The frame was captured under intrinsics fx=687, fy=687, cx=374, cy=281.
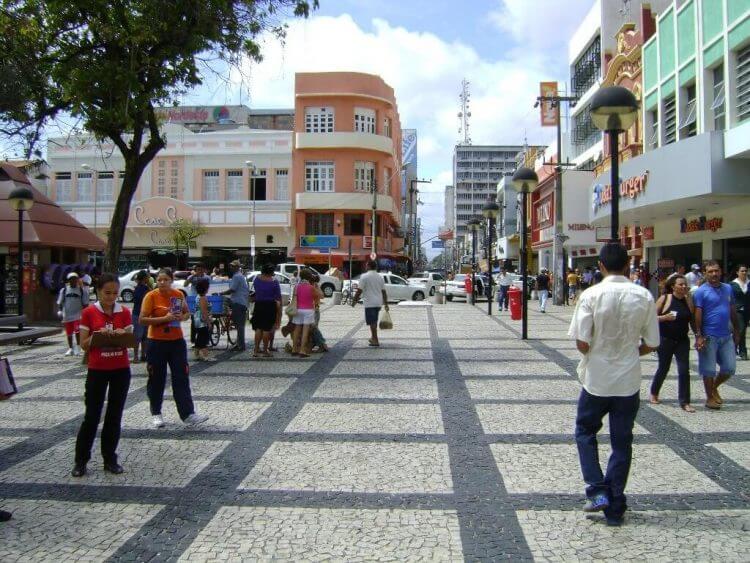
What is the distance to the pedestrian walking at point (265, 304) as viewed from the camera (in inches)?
484

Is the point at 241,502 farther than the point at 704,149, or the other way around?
the point at 704,149

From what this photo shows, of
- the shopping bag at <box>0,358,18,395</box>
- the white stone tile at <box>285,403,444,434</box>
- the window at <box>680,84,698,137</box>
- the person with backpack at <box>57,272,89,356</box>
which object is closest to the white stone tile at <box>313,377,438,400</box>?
the white stone tile at <box>285,403,444,434</box>

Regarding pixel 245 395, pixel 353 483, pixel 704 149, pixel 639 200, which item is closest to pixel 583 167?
pixel 639 200

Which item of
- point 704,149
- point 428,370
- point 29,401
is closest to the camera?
point 29,401

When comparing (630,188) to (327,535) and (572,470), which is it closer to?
(572,470)

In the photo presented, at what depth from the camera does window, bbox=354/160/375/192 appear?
159ft

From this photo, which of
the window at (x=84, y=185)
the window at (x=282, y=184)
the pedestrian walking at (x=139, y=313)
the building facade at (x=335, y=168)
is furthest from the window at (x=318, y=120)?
the pedestrian walking at (x=139, y=313)

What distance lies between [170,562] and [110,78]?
10.1m

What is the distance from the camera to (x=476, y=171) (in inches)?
6329

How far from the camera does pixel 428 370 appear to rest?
10898 mm

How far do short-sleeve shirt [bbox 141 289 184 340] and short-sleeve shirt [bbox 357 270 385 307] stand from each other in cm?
661

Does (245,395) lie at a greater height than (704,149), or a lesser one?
lesser

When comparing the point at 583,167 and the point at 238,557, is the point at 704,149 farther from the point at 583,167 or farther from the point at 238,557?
the point at 583,167

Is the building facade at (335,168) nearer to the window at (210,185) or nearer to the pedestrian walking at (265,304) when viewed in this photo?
the window at (210,185)
